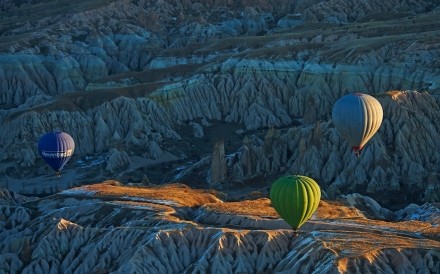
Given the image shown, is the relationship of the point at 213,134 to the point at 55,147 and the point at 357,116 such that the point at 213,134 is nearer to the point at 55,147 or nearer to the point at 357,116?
the point at 55,147

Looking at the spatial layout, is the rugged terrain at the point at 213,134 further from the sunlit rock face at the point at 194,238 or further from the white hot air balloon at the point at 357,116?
the white hot air balloon at the point at 357,116

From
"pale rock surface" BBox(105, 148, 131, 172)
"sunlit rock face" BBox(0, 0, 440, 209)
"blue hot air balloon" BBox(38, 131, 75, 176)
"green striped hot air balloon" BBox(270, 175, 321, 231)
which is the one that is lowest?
"pale rock surface" BBox(105, 148, 131, 172)

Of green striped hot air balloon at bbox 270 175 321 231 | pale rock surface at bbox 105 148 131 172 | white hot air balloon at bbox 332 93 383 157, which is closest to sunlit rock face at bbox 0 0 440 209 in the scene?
pale rock surface at bbox 105 148 131 172

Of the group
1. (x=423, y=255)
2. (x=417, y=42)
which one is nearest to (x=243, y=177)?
(x=417, y=42)

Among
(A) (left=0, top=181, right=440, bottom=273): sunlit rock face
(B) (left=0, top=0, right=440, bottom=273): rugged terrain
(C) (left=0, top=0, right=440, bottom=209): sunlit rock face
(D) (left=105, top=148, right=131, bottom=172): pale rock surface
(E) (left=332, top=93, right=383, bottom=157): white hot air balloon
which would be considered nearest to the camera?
(A) (left=0, top=181, right=440, bottom=273): sunlit rock face

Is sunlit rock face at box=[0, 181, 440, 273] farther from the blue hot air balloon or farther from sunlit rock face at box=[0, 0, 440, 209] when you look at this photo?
sunlit rock face at box=[0, 0, 440, 209]
